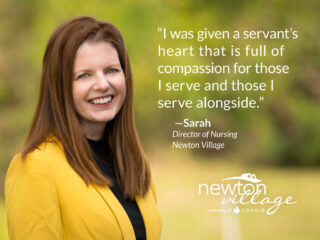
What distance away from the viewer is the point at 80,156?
1613mm

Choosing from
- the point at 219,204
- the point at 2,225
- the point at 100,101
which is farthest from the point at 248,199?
the point at 100,101

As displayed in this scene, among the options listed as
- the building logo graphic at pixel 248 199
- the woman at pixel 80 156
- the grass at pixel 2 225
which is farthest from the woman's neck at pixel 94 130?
the grass at pixel 2 225

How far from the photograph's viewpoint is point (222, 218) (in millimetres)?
6148

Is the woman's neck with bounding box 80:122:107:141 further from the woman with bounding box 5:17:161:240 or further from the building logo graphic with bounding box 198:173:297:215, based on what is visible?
the building logo graphic with bounding box 198:173:297:215

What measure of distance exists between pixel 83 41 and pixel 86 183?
0.38 meters

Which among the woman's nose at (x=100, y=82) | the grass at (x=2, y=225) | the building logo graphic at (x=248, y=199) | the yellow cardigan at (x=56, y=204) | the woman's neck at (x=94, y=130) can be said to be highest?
the woman's nose at (x=100, y=82)

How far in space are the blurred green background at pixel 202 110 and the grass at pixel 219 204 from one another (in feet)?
0.04

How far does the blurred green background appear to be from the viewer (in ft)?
20.0

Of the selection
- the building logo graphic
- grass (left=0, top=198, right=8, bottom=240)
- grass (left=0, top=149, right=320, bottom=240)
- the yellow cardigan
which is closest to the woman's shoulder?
the yellow cardigan

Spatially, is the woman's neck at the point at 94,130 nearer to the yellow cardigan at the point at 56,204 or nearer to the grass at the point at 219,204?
the yellow cardigan at the point at 56,204

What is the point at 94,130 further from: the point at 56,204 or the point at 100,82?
the point at 56,204

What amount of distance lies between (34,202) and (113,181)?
0.31m

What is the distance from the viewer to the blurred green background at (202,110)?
240 inches

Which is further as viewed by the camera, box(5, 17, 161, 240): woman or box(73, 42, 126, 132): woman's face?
box(73, 42, 126, 132): woman's face
